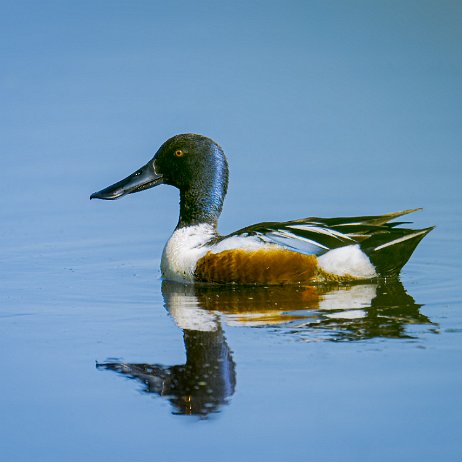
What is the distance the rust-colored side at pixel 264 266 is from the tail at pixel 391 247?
0.44 meters

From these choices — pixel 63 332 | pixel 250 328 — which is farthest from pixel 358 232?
pixel 63 332

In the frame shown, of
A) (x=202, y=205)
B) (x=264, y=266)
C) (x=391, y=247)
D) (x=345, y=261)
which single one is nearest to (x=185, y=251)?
(x=202, y=205)

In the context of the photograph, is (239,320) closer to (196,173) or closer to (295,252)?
(295,252)

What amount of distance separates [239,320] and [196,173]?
7.13 feet

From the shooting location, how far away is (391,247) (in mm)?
9242

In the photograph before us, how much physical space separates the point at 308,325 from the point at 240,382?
1.29 metres

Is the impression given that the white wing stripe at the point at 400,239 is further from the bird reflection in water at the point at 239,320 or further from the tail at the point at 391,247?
the bird reflection in water at the point at 239,320

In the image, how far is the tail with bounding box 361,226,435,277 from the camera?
9.23m

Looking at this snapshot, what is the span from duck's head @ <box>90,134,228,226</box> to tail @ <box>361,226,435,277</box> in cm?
134

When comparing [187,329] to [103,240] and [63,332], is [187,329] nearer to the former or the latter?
[63,332]

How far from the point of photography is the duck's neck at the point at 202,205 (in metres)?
9.82

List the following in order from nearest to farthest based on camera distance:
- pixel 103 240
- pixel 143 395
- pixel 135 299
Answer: pixel 143 395 → pixel 135 299 → pixel 103 240

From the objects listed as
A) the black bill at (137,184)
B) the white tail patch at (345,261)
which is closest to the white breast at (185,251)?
the black bill at (137,184)

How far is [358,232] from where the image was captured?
930cm
